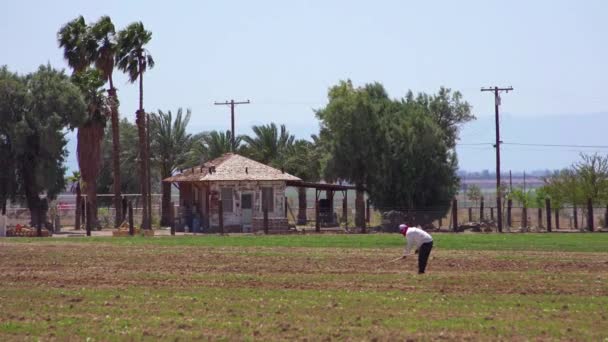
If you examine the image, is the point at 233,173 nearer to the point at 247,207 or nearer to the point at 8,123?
the point at 247,207

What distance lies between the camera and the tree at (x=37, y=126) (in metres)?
60.1

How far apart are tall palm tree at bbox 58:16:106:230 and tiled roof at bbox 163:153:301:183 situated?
19.2 ft

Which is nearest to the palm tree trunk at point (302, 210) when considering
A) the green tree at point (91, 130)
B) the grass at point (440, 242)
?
the green tree at point (91, 130)

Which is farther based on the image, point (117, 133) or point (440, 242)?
point (117, 133)

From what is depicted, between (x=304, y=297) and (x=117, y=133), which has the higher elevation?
(x=117, y=133)

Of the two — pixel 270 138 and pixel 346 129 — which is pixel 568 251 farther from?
pixel 270 138

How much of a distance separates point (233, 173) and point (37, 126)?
1067 cm

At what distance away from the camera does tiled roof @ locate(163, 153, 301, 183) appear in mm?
61469

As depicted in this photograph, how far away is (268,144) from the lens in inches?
3204

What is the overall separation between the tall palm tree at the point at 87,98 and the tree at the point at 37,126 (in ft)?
11.1

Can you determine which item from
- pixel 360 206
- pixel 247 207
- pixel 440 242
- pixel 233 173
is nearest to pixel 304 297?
pixel 440 242

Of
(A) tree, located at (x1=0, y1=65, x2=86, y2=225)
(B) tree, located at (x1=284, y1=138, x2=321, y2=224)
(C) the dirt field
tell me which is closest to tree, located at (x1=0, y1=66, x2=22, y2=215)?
(A) tree, located at (x1=0, y1=65, x2=86, y2=225)

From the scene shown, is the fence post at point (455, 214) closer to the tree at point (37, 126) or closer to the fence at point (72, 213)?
the fence at point (72, 213)

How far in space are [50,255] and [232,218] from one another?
26.8m
